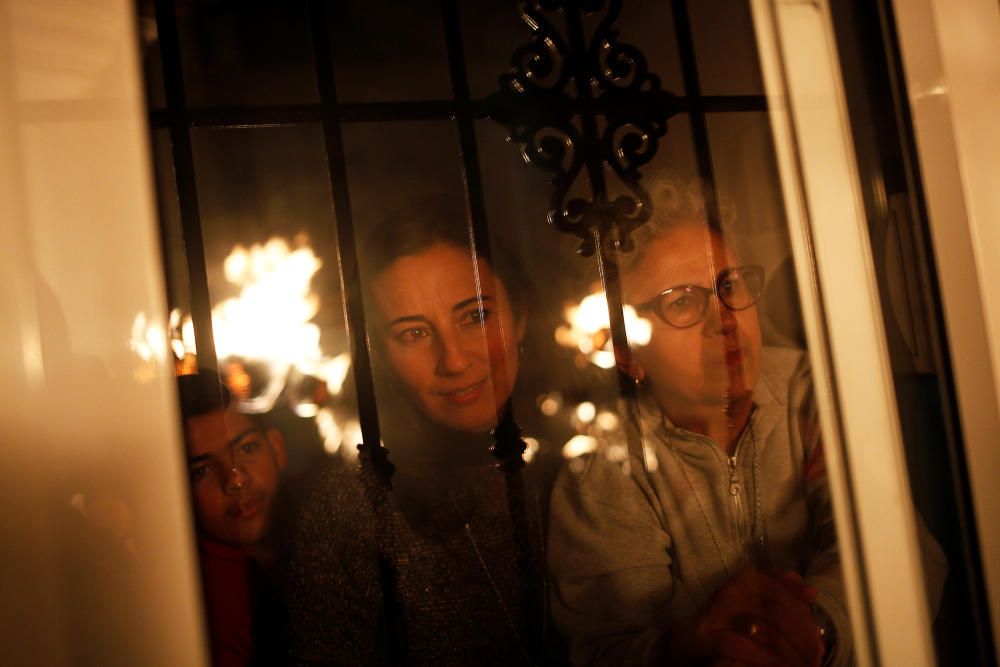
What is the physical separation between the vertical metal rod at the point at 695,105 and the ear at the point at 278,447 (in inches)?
19.3

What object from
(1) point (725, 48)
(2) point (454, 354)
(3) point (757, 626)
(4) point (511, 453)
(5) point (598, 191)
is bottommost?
(3) point (757, 626)

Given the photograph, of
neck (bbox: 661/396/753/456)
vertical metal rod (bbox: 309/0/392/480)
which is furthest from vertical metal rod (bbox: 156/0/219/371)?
neck (bbox: 661/396/753/456)

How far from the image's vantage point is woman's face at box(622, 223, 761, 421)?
25.6 inches

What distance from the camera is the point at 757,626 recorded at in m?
0.64

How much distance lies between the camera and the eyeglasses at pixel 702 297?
0.66 metres

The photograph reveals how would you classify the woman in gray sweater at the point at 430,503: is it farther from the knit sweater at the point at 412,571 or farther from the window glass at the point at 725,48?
the window glass at the point at 725,48

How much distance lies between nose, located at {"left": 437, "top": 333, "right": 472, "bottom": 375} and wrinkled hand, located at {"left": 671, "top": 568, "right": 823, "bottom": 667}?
345mm

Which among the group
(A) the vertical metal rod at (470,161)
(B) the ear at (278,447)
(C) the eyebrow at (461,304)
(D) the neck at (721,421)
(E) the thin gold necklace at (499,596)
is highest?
(A) the vertical metal rod at (470,161)

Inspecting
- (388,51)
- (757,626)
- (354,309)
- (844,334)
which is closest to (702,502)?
(757,626)

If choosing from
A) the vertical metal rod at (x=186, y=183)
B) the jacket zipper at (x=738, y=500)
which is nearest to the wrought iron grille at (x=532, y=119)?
the vertical metal rod at (x=186, y=183)

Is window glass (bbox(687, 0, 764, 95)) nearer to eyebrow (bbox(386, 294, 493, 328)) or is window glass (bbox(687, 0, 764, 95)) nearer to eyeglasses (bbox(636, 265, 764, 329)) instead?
eyeglasses (bbox(636, 265, 764, 329))

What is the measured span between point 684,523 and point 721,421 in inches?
4.5

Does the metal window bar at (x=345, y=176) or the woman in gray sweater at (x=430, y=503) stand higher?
the metal window bar at (x=345, y=176)

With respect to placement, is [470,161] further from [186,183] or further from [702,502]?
[702,502]
